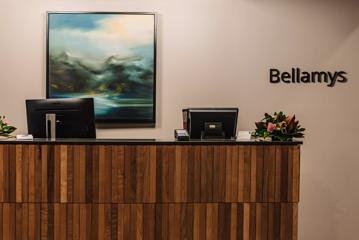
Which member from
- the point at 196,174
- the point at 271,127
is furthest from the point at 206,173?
the point at 271,127

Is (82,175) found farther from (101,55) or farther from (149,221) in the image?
(101,55)

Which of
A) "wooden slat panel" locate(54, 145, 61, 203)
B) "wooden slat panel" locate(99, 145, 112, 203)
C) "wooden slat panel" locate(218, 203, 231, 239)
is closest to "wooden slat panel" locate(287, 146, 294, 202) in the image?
"wooden slat panel" locate(218, 203, 231, 239)

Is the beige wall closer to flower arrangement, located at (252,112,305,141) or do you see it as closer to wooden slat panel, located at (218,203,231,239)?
flower arrangement, located at (252,112,305,141)

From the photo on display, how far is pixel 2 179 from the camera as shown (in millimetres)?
3621

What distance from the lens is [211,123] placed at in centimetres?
423

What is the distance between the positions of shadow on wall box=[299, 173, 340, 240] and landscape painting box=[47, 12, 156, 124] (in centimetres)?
209

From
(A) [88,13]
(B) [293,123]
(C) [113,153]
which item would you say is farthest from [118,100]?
(B) [293,123]

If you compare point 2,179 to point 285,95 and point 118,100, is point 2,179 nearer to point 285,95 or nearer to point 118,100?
point 118,100

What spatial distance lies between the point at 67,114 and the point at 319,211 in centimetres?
318

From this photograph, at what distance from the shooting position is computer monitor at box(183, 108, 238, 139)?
4.22 meters

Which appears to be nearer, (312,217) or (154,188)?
(154,188)

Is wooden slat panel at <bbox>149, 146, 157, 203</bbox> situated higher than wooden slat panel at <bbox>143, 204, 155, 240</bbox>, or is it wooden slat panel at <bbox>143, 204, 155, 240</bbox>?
wooden slat panel at <bbox>149, 146, 157, 203</bbox>

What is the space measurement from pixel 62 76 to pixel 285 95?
2.63 metres

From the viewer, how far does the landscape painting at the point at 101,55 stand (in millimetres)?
5414
